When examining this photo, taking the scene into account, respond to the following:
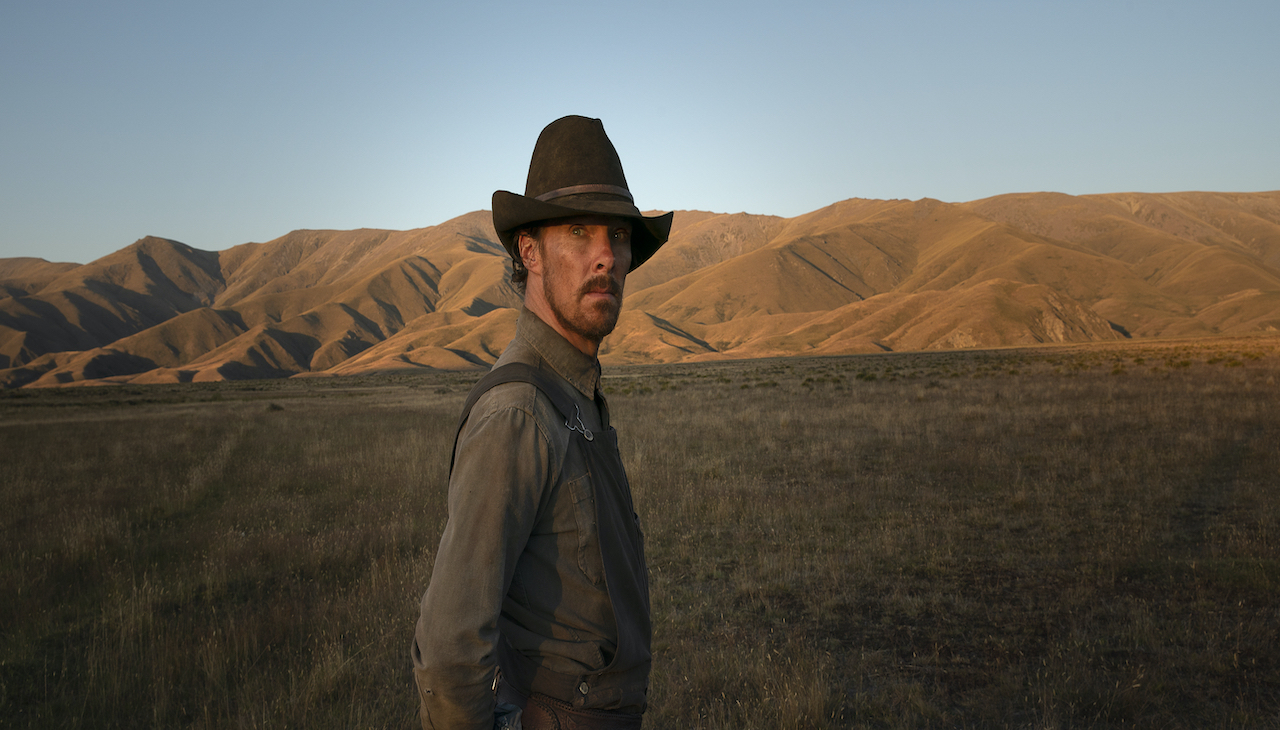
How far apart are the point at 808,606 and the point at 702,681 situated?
1610mm

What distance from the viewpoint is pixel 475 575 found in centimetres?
147

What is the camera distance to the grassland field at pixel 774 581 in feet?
13.7

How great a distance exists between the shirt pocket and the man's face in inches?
18.6

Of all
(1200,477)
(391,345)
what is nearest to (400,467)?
(1200,477)

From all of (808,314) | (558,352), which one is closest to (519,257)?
(558,352)

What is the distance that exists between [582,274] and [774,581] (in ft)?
16.1

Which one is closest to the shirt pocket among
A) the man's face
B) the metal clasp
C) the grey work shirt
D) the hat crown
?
the grey work shirt

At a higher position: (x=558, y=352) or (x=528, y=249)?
(x=528, y=249)

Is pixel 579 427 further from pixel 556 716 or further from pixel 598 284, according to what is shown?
pixel 556 716

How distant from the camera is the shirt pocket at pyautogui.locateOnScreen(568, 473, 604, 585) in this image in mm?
1674

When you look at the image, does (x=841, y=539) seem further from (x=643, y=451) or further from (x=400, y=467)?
(x=400, y=467)

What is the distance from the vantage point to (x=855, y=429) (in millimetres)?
14633

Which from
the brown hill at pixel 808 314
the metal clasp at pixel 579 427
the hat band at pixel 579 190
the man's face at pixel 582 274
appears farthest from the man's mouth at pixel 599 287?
the brown hill at pixel 808 314

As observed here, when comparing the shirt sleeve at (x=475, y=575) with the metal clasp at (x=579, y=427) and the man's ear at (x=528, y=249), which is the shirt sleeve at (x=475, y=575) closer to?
the metal clasp at (x=579, y=427)
